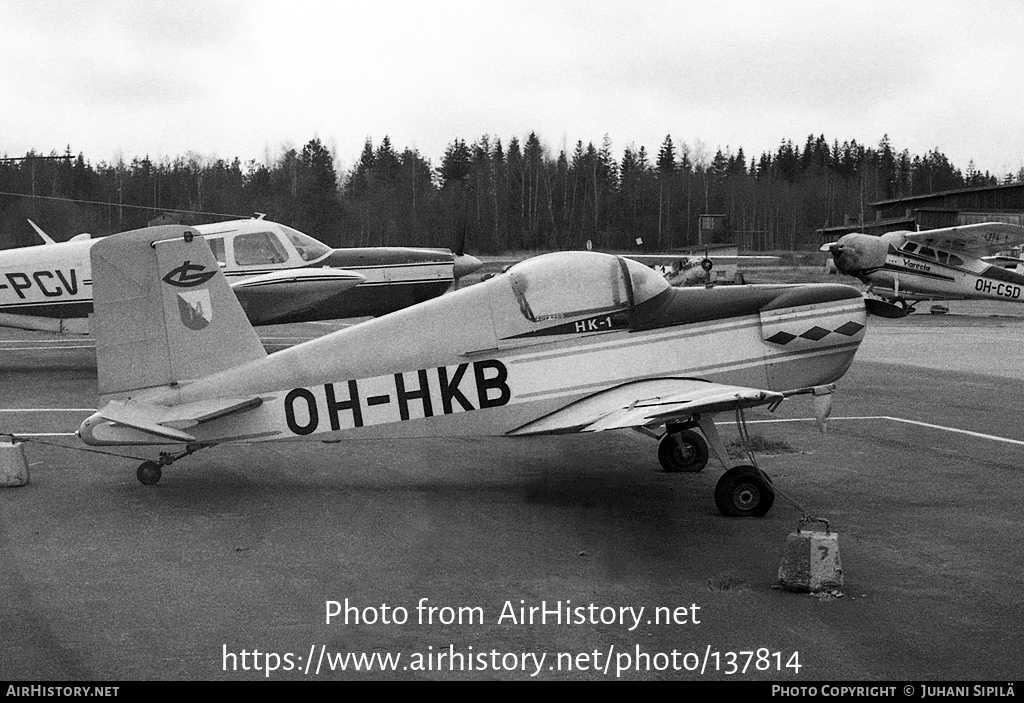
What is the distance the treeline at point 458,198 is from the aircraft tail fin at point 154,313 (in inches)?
1144

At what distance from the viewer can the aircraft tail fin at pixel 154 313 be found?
8.04 metres

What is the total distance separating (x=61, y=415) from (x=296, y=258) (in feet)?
19.7

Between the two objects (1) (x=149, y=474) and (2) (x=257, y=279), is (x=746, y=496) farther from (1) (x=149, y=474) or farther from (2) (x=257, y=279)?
(2) (x=257, y=279)

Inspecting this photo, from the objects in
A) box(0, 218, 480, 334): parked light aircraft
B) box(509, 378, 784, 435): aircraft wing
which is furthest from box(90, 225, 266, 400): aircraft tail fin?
box(0, 218, 480, 334): parked light aircraft

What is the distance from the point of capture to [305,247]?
18.3 m

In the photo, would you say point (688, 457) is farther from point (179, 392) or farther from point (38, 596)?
point (38, 596)

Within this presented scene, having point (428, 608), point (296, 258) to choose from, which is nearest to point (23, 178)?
point (296, 258)

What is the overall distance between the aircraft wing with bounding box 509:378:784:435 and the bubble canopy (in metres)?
0.74

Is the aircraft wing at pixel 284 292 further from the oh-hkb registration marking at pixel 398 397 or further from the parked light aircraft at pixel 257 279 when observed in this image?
the oh-hkb registration marking at pixel 398 397

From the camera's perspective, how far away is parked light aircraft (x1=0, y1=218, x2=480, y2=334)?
17.2 metres

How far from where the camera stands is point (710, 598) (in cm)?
571

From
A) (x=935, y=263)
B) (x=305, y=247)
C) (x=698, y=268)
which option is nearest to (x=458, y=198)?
(x=698, y=268)

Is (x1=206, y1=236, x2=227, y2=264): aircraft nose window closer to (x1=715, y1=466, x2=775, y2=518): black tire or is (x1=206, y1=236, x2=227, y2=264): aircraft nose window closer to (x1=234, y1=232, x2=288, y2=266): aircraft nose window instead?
(x1=234, y1=232, x2=288, y2=266): aircraft nose window
